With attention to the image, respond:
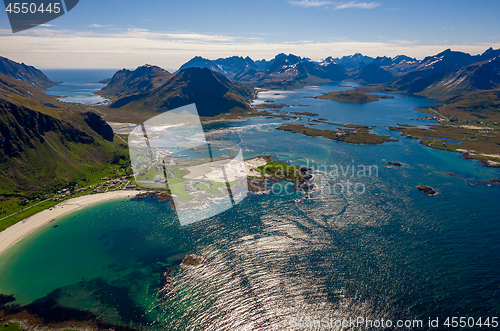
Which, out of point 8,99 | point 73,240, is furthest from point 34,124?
point 73,240

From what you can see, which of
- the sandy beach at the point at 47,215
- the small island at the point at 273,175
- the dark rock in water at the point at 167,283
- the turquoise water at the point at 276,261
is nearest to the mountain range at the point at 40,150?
the sandy beach at the point at 47,215

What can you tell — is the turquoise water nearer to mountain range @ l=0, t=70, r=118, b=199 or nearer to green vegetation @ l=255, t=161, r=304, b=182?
green vegetation @ l=255, t=161, r=304, b=182

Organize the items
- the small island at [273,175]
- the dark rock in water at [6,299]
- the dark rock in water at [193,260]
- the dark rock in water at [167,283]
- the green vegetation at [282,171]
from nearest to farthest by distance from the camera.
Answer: the dark rock in water at [6,299]
the dark rock in water at [167,283]
the dark rock in water at [193,260]
the small island at [273,175]
the green vegetation at [282,171]

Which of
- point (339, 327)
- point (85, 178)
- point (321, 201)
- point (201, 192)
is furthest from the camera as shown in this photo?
point (85, 178)

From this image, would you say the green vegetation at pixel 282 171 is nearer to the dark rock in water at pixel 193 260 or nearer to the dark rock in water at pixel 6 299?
the dark rock in water at pixel 193 260

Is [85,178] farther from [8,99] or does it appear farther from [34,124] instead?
[8,99]

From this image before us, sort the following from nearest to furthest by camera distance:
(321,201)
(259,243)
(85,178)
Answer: (259,243)
(321,201)
(85,178)
